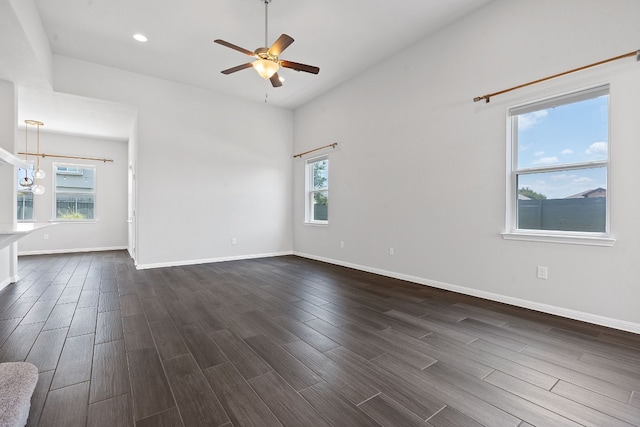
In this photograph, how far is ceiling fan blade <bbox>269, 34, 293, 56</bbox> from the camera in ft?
9.26

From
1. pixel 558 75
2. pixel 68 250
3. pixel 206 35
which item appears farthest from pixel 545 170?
pixel 68 250

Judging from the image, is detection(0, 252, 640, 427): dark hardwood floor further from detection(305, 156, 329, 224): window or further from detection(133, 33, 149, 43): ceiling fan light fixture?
detection(133, 33, 149, 43): ceiling fan light fixture

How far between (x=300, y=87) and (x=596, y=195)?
4555 mm

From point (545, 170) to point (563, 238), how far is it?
2.25 feet

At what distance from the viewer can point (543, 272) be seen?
2.85m

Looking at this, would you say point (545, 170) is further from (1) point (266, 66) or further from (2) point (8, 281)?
(2) point (8, 281)

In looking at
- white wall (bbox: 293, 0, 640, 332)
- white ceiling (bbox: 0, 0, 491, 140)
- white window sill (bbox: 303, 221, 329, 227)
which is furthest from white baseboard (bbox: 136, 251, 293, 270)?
white ceiling (bbox: 0, 0, 491, 140)

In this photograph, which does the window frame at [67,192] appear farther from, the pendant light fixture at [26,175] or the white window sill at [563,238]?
the white window sill at [563,238]

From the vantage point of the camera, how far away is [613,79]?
2.46 meters

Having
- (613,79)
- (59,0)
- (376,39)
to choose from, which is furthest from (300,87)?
(613,79)

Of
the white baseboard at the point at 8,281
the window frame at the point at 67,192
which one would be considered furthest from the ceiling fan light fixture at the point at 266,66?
the window frame at the point at 67,192

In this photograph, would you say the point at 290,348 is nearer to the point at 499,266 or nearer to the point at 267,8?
the point at 499,266

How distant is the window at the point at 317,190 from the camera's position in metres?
5.88

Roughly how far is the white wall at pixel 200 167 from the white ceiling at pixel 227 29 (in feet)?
1.34
